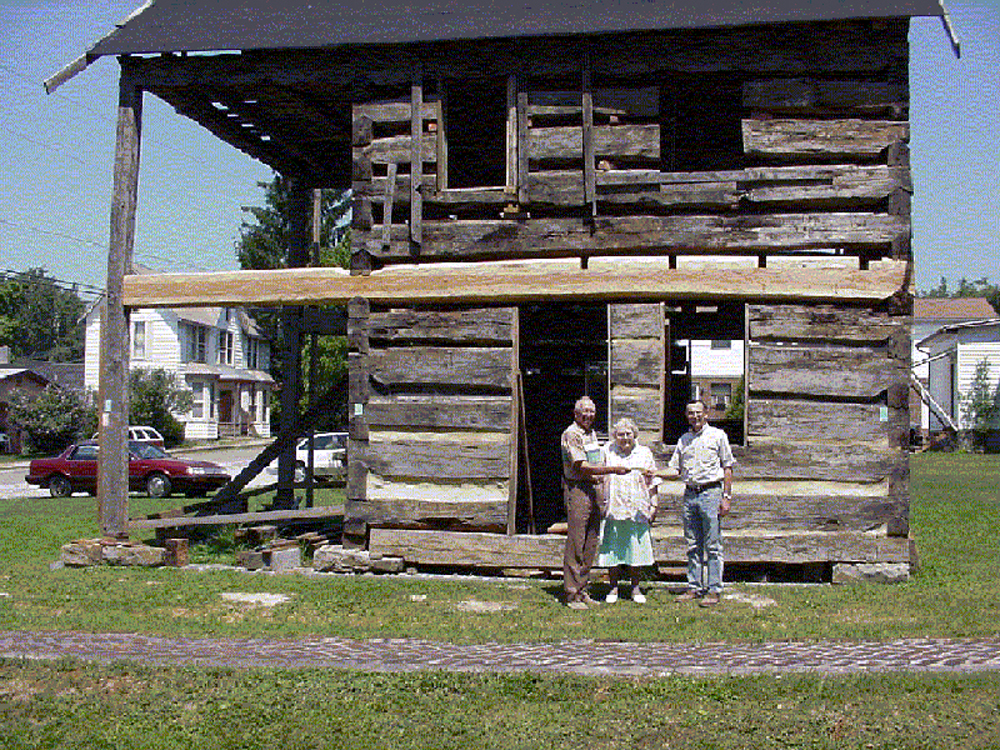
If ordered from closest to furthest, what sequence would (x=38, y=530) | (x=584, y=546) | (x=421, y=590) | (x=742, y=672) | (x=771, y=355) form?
(x=742, y=672) → (x=584, y=546) → (x=421, y=590) → (x=771, y=355) → (x=38, y=530)

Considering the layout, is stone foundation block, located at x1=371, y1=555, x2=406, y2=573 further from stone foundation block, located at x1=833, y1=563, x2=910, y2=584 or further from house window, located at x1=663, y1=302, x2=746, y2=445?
stone foundation block, located at x1=833, y1=563, x2=910, y2=584

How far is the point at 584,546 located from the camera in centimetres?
1065

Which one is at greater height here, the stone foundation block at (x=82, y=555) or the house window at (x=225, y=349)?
the house window at (x=225, y=349)

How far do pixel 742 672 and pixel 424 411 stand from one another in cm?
622

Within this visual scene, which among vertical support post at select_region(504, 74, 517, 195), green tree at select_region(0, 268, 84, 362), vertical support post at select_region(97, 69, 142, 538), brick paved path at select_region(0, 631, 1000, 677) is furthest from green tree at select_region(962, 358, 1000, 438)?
green tree at select_region(0, 268, 84, 362)

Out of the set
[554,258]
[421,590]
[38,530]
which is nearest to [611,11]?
[554,258]

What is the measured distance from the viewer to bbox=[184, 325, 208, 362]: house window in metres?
61.5

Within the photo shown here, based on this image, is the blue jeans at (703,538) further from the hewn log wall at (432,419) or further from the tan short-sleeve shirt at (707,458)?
the hewn log wall at (432,419)

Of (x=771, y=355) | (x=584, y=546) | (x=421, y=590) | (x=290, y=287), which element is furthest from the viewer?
(x=290, y=287)

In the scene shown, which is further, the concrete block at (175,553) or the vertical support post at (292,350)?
the vertical support post at (292,350)

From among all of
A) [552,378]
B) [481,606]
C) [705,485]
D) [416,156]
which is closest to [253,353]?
[552,378]

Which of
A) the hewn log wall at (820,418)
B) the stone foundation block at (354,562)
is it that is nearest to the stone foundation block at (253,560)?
the stone foundation block at (354,562)

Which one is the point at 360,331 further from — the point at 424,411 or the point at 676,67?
the point at 676,67

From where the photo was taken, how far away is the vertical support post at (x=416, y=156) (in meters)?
13.1
